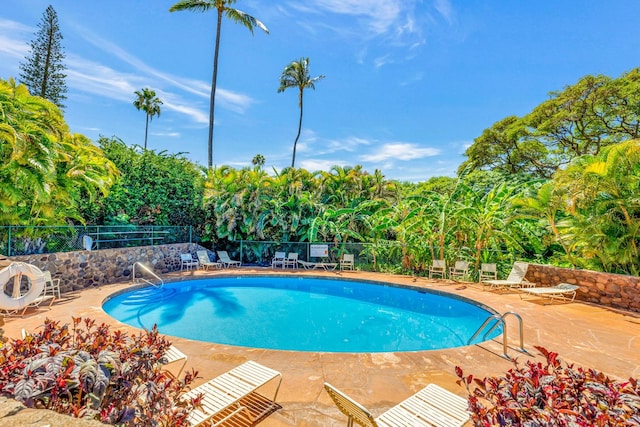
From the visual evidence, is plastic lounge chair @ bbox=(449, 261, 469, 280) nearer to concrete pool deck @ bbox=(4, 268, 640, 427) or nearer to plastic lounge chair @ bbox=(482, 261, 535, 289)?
plastic lounge chair @ bbox=(482, 261, 535, 289)

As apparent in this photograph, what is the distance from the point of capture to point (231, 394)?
124 inches

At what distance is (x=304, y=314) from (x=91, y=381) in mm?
7424

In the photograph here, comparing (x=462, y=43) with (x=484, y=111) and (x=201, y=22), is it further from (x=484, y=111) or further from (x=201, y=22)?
(x=201, y=22)

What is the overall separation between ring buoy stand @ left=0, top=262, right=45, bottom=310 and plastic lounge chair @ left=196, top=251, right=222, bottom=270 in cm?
638

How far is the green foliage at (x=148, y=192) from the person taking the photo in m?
12.1

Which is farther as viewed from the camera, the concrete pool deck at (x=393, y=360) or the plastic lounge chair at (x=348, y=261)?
the plastic lounge chair at (x=348, y=261)

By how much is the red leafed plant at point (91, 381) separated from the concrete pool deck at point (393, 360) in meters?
1.66

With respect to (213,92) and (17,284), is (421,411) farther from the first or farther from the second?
(213,92)

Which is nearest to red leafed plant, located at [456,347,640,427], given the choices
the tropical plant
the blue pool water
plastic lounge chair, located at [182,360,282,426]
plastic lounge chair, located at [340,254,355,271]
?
plastic lounge chair, located at [182,360,282,426]

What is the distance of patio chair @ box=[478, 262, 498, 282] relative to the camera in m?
10.7

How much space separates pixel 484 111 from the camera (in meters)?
23.3

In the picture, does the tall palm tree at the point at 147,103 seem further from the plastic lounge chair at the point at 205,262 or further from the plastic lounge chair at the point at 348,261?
the plastic lounge chair at the point at 348,261

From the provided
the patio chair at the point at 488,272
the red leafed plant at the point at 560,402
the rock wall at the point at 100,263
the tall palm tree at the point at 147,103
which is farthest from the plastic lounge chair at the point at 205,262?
the tall palm tree at the point at 147,103

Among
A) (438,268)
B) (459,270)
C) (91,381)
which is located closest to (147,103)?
(438,268)
